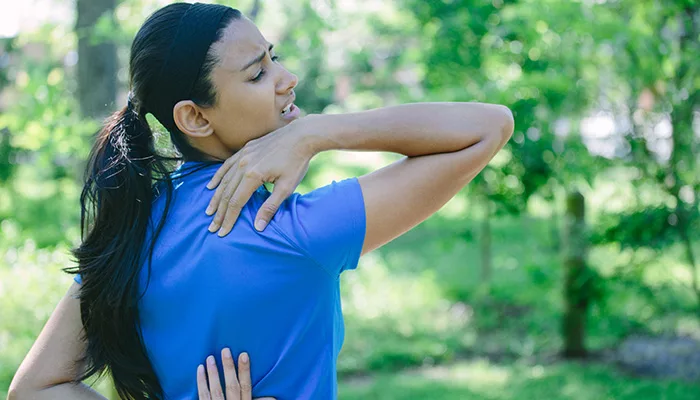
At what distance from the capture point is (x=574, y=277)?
5.55 m

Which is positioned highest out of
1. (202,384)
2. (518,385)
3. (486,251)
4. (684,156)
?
(202,384)

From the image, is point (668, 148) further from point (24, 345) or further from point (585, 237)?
point (24, 345)

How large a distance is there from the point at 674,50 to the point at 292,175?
4.09 m

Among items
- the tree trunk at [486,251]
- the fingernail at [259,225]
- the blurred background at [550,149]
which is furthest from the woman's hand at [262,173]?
Answer: the tree trunk at [486,251]

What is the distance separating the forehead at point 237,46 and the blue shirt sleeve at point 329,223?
0.30 m

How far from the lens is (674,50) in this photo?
4.75 meters

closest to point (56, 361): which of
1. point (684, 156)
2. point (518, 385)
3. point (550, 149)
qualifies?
point (550, 149)

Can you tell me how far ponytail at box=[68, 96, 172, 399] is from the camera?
145 centimetres

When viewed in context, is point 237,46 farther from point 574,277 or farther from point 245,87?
point 574,277

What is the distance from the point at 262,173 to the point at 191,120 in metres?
0.20

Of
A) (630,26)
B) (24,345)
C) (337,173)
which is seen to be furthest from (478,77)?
(24,345)

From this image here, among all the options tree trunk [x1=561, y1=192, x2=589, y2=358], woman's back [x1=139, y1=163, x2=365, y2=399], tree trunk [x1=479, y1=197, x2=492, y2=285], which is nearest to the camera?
woman's back [x1=139, y1=163, x2=365, y2=399]

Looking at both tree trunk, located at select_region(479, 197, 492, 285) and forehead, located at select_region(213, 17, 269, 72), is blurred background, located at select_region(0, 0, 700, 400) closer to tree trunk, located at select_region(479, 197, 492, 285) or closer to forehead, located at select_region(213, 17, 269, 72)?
tree trunk, located at select_region(479, 197, 492, 285)

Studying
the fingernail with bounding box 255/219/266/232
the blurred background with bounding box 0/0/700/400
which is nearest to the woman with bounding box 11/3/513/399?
the fingernail with bounding box 255/219/266/232
